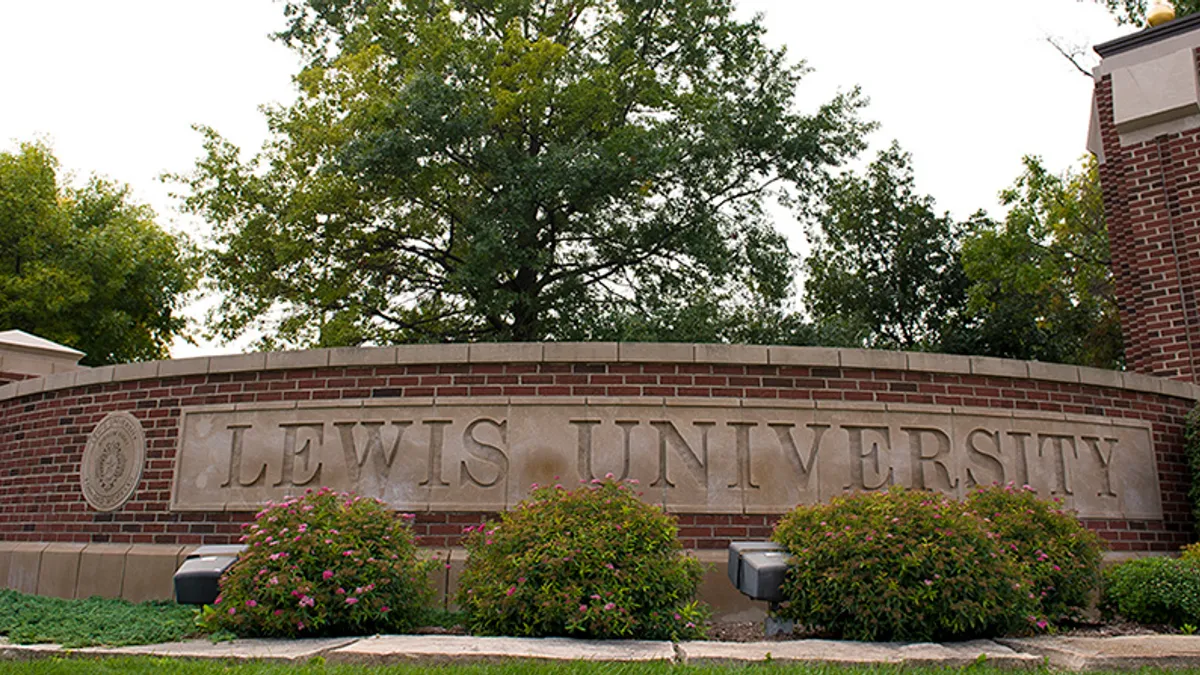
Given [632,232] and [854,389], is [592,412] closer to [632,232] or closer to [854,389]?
[854,389]

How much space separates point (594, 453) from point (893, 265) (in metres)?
24.7

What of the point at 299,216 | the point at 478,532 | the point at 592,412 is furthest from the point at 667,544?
the point at 299,216

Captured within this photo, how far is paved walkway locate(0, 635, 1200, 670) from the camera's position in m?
4.61

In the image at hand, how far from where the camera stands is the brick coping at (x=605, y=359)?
7859mm

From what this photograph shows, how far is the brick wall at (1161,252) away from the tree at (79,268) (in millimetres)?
23460

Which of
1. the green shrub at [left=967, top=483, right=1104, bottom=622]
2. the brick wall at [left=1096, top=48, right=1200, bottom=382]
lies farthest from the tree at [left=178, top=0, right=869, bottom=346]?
the green shrub at [left=967, top=483, right=1104, bottom=622]

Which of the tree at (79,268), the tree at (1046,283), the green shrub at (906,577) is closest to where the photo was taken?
the green shrub at (906,577)

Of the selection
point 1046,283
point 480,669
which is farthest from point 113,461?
point 1046,283

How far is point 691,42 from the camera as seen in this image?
21.3 meters

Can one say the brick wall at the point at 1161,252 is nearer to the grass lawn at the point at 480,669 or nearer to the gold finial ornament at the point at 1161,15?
the gold finial ornament at the point at 1161,15

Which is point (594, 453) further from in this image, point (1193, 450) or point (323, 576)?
point (1193, 450)

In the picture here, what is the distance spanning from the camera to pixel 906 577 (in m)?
5.48

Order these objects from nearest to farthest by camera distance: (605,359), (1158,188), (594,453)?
(594,453) < (605,359) < (1158,188)

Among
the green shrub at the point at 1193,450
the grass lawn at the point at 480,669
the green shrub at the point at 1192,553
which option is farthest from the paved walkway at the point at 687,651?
the green shrub at the point at 1193,450
